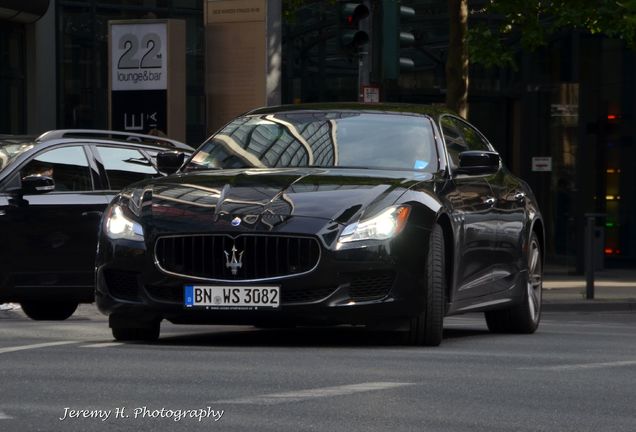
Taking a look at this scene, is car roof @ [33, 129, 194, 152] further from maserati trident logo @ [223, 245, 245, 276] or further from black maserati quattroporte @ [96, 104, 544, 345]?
maserati trident logo @ [223, 245, 245, 276]

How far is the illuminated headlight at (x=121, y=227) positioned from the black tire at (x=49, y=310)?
4.71 meters

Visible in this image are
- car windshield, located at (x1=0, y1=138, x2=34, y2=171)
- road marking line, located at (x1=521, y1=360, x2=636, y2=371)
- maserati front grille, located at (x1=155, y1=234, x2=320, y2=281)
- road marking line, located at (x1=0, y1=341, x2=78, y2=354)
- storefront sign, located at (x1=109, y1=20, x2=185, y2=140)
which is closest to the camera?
road marking line, located at (x1=521, y1=360, x2=636, y2=371)

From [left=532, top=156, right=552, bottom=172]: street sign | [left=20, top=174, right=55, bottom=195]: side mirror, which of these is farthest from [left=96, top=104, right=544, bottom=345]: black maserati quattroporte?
[left=532, top=156, right=552, bottom=172]: street sign

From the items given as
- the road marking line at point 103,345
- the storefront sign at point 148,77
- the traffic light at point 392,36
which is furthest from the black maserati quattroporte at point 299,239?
the storefront sign at point 148,77

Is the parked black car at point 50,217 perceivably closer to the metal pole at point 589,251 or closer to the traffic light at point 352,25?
the traffic light at point 352,25

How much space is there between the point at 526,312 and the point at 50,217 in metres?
3.81

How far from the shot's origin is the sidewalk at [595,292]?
65.8 feet

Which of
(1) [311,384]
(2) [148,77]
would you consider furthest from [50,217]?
(2) [148,77]

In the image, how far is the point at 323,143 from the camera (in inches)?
419

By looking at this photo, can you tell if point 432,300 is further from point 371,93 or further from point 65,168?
point 371,93

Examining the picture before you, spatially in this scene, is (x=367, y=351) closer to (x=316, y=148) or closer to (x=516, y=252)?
(x=316, y=148)

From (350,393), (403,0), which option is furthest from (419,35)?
(350,393)

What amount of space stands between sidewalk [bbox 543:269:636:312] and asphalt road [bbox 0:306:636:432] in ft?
30.6

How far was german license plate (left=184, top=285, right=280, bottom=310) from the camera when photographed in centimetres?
928
